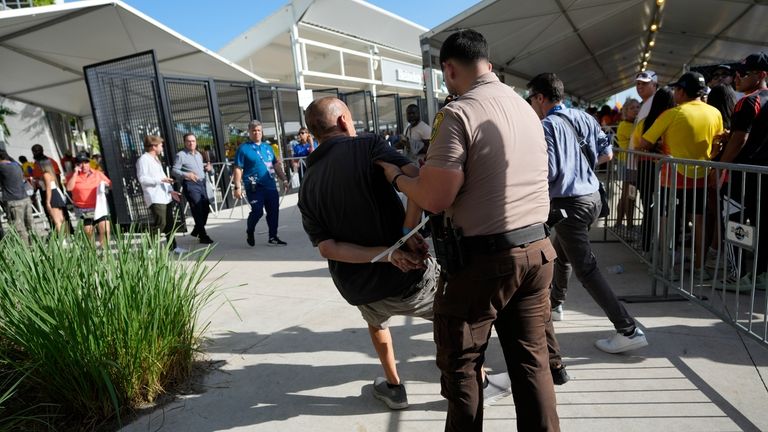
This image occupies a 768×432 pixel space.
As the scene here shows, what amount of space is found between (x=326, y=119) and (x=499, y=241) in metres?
1.07

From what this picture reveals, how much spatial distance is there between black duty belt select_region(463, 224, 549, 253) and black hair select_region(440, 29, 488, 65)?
Result: 719mm

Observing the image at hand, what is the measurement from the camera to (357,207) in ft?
7.26

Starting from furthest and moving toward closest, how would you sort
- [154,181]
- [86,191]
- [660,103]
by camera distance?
[86,191] → [154,181] → [660,103]

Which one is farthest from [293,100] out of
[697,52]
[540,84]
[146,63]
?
[540,84]

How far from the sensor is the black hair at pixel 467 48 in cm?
186

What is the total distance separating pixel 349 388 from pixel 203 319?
202 centimetres

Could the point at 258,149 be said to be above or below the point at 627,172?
above

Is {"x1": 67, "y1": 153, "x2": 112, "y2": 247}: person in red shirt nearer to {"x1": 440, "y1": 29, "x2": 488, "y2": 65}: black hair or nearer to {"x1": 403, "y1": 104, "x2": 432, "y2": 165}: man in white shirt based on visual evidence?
{"x1": 403, "y1": 104, "x2": 432, "y2": 165}: man in white shirt

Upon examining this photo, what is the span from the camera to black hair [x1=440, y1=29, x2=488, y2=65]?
186 cm

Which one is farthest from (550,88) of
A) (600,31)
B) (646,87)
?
(600,31)

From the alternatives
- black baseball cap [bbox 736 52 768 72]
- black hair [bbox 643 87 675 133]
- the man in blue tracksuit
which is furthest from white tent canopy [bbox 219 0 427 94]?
black baseball cap [bbox 736 52 768 72]

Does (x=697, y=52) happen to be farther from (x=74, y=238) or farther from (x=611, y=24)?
(x=74, y=238)

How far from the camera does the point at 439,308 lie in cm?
191

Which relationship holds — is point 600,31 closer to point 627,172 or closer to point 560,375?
point 627,172
